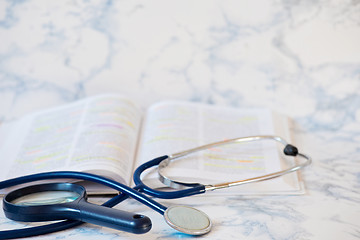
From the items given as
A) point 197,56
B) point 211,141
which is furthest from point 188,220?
point 197,56

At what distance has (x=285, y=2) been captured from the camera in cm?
121

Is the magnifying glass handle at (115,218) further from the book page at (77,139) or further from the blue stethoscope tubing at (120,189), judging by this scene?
the book page at (77,139)

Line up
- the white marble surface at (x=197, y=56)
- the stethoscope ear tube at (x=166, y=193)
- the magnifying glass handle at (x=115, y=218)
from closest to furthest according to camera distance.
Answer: the magnifying glass handle at (x=115, y=218) → the stethoscope ear tube at (x=166, y=193) → the white marble surface at (x=197, y=56)

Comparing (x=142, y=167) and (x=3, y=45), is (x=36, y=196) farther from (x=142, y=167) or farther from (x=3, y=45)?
(x=3, y=45)

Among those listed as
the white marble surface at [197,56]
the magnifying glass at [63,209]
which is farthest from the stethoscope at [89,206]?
the white marble surface at [197,56]

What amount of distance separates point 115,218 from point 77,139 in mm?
334

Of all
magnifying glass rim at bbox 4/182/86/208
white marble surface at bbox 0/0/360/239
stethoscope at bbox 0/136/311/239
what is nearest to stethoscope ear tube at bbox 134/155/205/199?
stethoscope at bbox 0/136/311/239

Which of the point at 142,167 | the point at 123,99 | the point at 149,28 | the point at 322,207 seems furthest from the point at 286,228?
the point at 149,28

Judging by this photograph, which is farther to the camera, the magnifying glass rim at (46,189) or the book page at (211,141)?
the book page at (211,141)

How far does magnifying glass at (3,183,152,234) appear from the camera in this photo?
28.3 inches

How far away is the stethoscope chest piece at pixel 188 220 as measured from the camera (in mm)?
762

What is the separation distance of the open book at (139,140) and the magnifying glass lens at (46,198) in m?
0.08

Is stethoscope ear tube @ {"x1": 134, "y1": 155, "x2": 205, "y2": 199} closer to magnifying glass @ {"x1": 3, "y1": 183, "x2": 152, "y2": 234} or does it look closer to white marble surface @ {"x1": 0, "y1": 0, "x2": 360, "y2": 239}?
magnifying glass @ {"x1": 3, "y1": 183, "x2": 152, "y2": 234}

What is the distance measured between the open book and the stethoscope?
0.16ft
